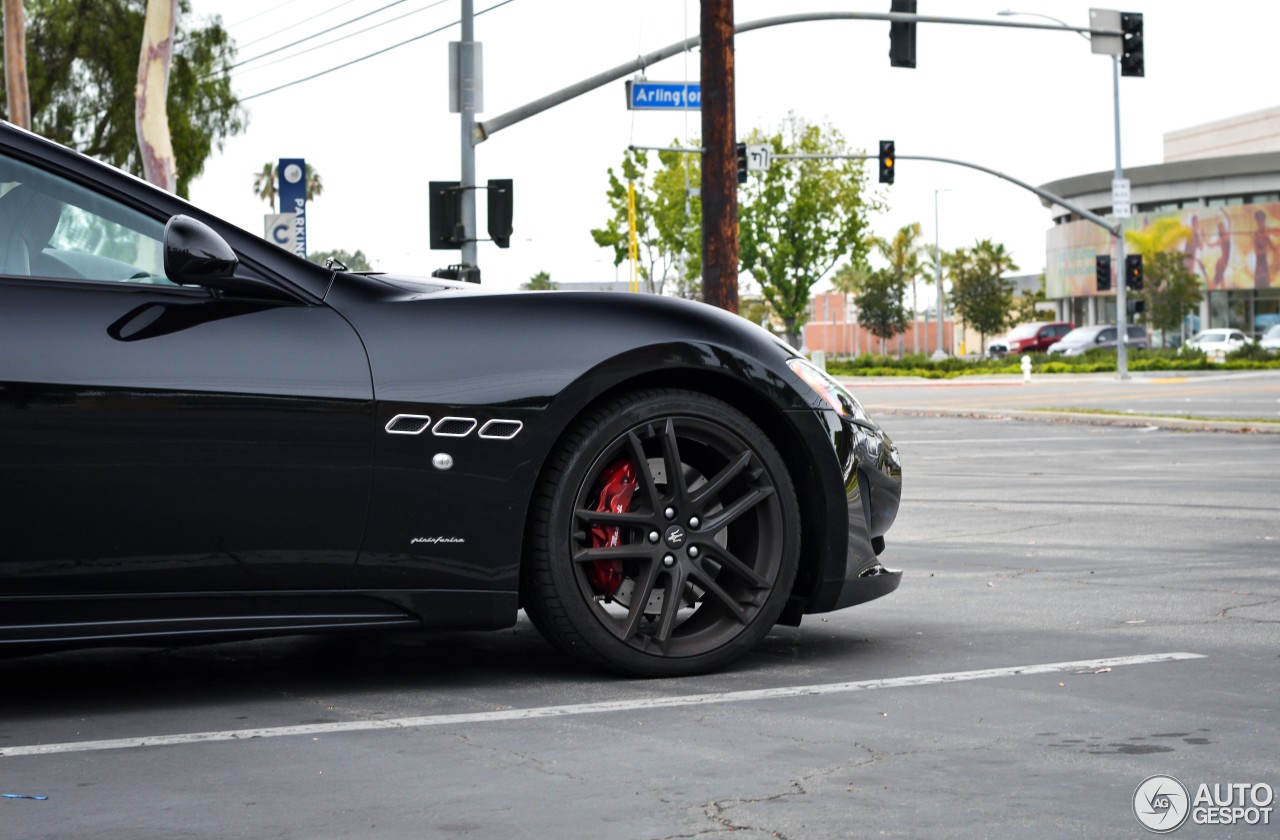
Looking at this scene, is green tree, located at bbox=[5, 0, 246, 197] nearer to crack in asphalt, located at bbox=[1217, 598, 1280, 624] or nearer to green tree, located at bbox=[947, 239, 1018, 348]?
crack in asphalt, located at bbox=[1217, 598, 1280, 624]

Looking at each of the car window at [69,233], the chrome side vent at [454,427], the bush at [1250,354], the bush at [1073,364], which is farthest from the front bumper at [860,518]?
the bush at [1250,354]

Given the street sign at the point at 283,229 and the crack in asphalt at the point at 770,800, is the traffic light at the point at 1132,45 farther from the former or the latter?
the crack in asphalt at the point at 770,800

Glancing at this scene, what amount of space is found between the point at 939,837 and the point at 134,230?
2.61 meters

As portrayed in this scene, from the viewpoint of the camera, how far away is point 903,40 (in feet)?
77.5

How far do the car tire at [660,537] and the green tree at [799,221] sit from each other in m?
61.5

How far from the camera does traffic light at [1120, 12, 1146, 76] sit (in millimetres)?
27688

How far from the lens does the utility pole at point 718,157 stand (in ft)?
49.5

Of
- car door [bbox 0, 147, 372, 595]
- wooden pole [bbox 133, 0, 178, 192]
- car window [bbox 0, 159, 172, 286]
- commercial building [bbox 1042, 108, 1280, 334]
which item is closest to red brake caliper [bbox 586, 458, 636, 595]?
car door [bbox 0, 147, 372, 595]

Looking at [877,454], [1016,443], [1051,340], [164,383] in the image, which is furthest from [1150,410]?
[1051,340]

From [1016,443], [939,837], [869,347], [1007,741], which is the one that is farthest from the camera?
[869,347]

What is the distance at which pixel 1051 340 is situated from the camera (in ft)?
233

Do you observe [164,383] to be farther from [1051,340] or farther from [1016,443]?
[1051,340]

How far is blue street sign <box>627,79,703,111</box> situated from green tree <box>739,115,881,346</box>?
141 ft

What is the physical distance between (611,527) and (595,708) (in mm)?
548
